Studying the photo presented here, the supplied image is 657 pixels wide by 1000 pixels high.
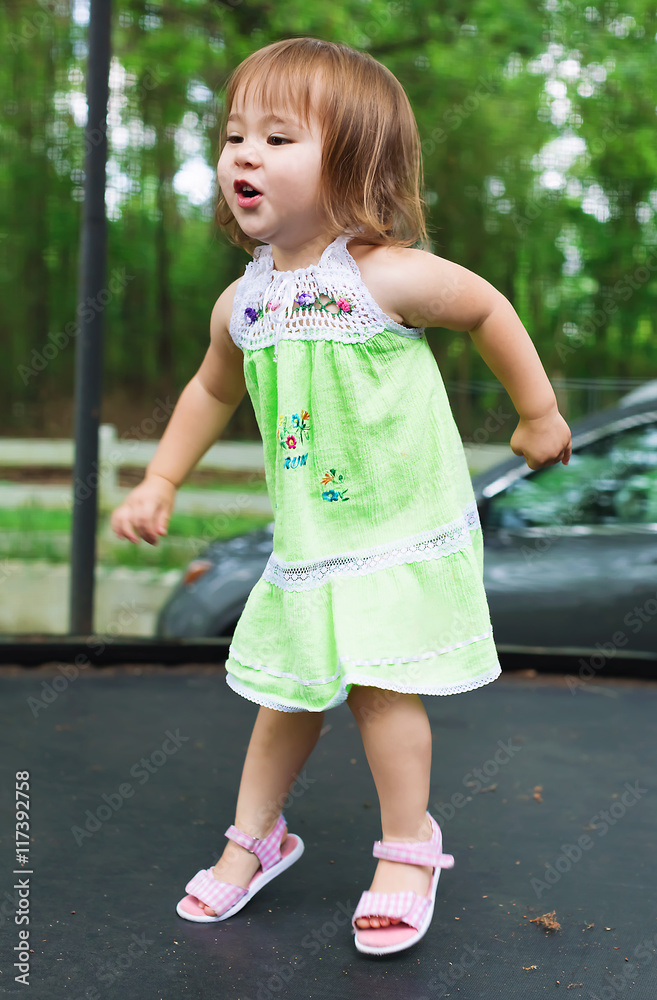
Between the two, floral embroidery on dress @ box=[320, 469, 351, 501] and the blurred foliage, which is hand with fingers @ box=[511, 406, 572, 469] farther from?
the blurred foliage

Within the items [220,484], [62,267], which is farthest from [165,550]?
[62,267]

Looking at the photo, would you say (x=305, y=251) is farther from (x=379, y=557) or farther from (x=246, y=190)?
(x=379, y=557)

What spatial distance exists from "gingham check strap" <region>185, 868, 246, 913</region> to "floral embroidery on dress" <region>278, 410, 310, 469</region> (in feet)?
1.53

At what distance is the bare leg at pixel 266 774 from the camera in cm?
105

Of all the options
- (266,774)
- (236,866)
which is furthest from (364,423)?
(236,866)

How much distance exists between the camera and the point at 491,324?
3.21 feet

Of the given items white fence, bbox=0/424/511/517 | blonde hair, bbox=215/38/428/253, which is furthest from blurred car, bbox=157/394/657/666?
blonde hair, bbox=215/38/428/253

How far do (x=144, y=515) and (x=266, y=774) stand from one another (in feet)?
1.07

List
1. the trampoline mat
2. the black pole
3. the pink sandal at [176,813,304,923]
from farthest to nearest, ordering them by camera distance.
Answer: the black pole < the pink sandal at [176,813,304,923] < the trampoline mat

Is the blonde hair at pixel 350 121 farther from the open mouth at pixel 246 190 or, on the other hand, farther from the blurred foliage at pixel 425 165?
the blurred foliage at pixel 425 165

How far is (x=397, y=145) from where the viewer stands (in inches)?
38.6

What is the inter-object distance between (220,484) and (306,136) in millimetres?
1274

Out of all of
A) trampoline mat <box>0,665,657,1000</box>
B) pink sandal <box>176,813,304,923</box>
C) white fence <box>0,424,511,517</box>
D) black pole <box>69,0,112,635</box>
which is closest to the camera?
trampoline mat <box>0,665,657,1000</box>

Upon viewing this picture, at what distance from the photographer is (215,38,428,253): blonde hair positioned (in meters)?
0.92
